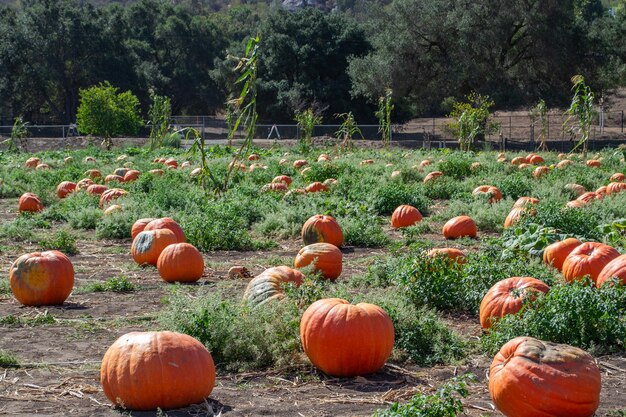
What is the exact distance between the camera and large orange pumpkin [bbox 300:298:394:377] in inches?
207

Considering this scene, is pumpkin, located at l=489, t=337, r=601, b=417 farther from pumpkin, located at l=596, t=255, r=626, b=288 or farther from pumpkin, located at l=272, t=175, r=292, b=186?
pumpkin, located at l=272, t=175, r=292, b=186

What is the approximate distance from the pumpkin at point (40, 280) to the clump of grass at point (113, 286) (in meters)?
0.69

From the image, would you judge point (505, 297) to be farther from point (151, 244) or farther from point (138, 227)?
point (138, 227)

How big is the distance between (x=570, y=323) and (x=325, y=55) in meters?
47.7

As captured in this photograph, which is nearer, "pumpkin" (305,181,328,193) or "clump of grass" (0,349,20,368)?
"clump of grass" (0,349,20,368)

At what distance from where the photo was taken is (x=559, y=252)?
809 centimetres

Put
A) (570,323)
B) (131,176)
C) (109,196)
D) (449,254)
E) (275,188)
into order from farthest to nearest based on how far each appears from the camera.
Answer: (131,176), (275,188), (109,196), (449,254), (570,323)

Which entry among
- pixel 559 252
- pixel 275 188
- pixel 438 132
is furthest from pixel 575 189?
pixel 438 132

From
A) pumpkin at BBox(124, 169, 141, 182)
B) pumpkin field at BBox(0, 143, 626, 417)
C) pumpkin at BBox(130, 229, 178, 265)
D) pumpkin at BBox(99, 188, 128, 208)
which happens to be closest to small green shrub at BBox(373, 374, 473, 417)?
pumpkin field at BBox(0, 143, 626, 417)

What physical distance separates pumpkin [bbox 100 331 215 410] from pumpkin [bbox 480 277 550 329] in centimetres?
224

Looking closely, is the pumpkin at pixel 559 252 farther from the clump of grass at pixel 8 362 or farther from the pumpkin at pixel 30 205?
the pumpkin at pixel 30 205

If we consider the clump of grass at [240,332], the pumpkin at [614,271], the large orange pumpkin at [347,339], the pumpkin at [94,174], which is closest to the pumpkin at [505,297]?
the pumpkin at [614,271]

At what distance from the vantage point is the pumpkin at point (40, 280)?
7422 millimetres

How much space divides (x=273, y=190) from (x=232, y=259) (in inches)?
186
